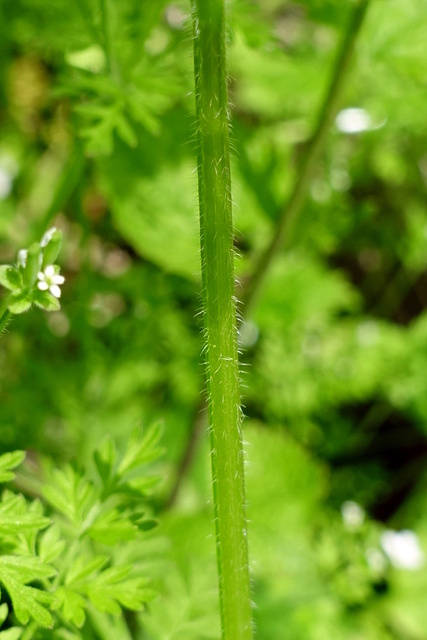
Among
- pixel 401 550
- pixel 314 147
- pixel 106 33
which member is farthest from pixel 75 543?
pixel 401 550

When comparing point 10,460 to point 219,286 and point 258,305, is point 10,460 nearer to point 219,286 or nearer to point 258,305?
point 219,286

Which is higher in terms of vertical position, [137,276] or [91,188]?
[91,188]

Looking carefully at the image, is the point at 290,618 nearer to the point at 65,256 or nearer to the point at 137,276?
the point at 137,276

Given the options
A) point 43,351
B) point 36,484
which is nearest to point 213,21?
point 36,484

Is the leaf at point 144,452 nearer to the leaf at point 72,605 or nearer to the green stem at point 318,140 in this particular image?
the leaf at point 72,605

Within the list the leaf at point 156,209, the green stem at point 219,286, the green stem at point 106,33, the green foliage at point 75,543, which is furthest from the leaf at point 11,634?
the leaf at point 156,209

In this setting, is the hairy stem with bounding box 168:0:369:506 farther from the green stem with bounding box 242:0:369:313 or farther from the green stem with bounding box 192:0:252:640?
the green stem with bounding box 192:0:252:640

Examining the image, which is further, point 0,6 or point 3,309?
point 0,6

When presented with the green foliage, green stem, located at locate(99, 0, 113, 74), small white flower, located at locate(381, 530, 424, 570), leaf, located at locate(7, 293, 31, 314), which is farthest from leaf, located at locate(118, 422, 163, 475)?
small white flower, located at locate(381, 530, 424, 570)
